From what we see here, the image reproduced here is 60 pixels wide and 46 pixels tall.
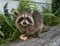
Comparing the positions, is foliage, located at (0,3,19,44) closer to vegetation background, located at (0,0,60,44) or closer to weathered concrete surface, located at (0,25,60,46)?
vegetation background, located at (0,0,60,44)

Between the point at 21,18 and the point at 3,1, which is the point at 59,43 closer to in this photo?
the point at 21,18

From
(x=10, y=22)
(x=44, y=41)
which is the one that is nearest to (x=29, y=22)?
(x=44, y=41)

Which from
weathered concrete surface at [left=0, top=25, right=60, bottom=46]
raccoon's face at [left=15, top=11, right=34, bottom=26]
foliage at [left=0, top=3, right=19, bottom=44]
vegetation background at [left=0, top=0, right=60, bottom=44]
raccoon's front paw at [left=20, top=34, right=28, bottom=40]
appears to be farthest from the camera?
foliage at [left=0, top=3, right=19, bottom=44]

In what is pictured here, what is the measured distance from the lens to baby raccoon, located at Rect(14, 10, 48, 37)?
4559mm

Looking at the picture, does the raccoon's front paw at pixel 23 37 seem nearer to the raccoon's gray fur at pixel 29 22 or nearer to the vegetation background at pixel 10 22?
the raccoon's gray fur at pixel 29 22

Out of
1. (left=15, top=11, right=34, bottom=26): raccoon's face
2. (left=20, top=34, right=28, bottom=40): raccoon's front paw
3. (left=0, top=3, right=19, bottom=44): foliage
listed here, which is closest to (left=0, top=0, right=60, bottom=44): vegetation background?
(left=0, top=3, right=19, bottom=44): foliage

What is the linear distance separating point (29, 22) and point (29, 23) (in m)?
0.02

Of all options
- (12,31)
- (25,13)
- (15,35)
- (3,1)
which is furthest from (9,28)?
(25,13)

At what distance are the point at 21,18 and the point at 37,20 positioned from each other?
544 millimetres

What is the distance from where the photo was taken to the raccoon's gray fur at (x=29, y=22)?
15.0 ft

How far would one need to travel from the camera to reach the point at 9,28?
608 cm

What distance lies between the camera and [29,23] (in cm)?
464

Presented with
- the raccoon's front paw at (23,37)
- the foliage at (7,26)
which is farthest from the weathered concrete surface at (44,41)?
the foliage at (7,26)

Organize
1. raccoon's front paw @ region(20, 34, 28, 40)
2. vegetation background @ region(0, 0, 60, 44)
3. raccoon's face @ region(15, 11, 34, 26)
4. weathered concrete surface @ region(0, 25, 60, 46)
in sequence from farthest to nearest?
vegetation background @ region(0, 0, 60, 44)
raccoon's front paw @ region(20, 34, 28, 40)
weathered concrete surface @ region(0, 25, 60, 46)
raccoon's face @ region(15, 11, 34, 26)
